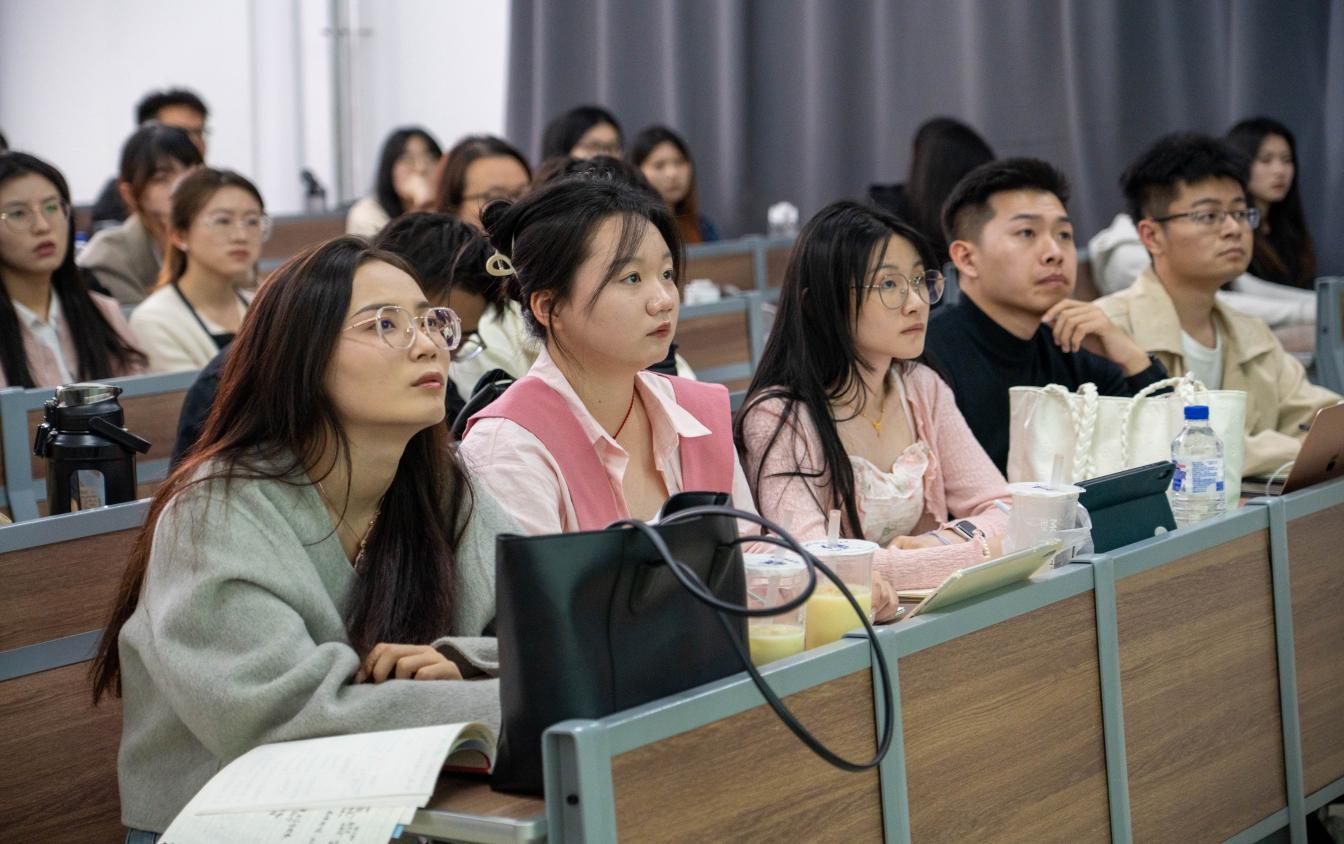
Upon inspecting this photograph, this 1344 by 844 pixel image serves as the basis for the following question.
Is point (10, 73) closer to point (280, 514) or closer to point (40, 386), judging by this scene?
point (40, 386)

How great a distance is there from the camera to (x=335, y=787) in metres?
1.26

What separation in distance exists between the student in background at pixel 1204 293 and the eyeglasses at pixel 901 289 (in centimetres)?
94

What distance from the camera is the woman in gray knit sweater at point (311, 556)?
55.1 inches

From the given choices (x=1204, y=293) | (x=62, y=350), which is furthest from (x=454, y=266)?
(x=1204, y=293)

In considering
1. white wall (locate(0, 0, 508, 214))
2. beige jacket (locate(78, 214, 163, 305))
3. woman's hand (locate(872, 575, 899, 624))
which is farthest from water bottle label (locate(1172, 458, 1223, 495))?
white wall (locate(0, 0, 508, 214))

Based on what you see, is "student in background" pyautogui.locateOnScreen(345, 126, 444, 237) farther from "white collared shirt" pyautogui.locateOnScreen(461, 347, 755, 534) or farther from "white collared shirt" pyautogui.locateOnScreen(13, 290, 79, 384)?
"white collared shirt" pyautogui.locateOnScreen(461, 347, 755, 534)

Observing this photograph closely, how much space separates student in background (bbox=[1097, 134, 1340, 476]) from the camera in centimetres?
316

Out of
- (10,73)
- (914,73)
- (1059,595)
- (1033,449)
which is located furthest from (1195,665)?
(10,73)

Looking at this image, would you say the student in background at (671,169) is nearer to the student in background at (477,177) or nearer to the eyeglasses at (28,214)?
the student in background at (477,177)

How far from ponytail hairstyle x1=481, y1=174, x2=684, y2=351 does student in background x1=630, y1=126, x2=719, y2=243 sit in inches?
139

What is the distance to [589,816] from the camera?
46.3 inches

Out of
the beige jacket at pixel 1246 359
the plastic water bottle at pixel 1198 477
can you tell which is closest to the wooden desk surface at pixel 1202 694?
the plastic water bottle at pixel 1198 477

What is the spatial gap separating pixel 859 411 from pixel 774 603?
953mm

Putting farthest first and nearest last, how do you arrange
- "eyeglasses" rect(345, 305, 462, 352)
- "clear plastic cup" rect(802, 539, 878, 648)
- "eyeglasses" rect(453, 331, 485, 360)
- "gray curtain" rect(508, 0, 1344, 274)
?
1. "gray curtain" rect(508, 0, 1344, 274)
2. "eyeglasses" rect(453, 331, 485, 360)
3. "eyeglasses" rect(345, 305, 462, 352)
4. "clear plastic cup" rect(802, 539, 878, 648)
